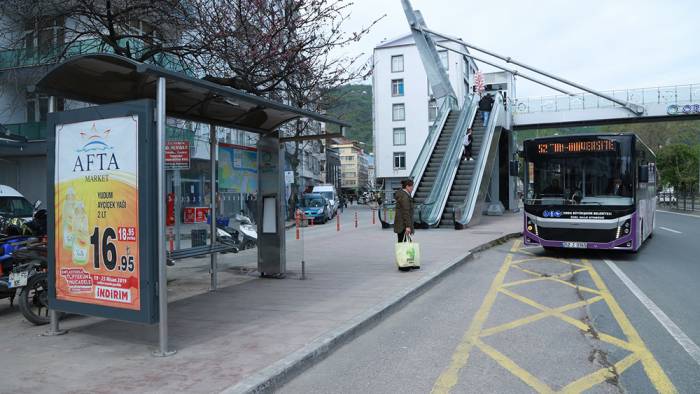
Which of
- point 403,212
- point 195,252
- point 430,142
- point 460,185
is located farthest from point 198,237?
point 430,142

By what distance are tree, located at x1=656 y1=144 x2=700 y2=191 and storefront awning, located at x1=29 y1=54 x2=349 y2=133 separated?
141ft

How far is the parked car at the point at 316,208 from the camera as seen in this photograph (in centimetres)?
3341

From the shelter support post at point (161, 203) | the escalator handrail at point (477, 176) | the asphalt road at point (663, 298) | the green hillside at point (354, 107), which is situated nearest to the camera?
the asphalt road at point (663, 298)

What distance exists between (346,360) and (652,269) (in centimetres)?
846

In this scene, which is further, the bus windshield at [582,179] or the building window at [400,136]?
the building window at [400,136]

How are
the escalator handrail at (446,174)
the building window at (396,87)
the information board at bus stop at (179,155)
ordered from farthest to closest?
the building window at (396,87) → the escalator handrail at (446,174) → the information board at bus stop at (179,155)

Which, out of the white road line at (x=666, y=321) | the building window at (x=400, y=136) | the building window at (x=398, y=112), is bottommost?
the white road line at (x=666, y=321)

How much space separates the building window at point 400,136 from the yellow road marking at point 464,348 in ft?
179

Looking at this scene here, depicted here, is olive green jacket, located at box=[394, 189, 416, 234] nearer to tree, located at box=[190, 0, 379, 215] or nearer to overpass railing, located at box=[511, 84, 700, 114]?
tree, located at box=[190, 0, 379, 215]

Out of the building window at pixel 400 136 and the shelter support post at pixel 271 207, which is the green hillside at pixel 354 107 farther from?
the building window at pixel 400 136

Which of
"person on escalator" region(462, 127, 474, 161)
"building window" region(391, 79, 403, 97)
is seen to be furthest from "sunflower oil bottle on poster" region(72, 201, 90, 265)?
"building window" region(391, 79, 403, 97)

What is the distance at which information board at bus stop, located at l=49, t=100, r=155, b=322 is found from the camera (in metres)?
5.27

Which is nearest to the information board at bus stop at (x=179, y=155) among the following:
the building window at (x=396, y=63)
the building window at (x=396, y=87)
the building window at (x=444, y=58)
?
the building window at (x=396, y=87)

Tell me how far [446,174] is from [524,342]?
17.4 meters
